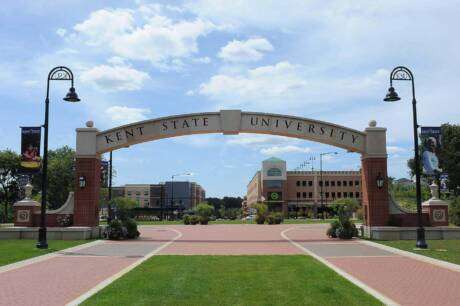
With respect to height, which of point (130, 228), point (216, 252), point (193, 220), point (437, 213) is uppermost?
point (437, 213)

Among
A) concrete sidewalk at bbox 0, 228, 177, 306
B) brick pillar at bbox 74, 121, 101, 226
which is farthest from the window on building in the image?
concrete sidewalk at bbox 0, 228, 177, 306

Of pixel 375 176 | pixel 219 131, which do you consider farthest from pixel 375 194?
pixel 219 131

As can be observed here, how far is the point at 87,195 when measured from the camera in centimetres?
2459

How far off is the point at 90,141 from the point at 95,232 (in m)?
4.59

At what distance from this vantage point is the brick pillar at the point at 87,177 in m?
24.5

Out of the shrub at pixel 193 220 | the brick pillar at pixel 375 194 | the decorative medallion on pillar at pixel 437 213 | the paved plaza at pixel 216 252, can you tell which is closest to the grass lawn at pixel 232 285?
the paved plaza at pixel 216 252

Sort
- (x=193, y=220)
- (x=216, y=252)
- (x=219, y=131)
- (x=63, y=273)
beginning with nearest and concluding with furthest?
(x=63, y=273), (x=216, y=252), (x=219, y=131), (x=193, y=220)

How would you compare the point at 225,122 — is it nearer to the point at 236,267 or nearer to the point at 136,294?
the point at 236,267

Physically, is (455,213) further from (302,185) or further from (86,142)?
(302,185)

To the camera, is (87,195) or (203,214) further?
(203,214)

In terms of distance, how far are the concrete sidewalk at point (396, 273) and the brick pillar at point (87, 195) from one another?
11.0 meters

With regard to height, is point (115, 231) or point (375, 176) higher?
point (375, 176)

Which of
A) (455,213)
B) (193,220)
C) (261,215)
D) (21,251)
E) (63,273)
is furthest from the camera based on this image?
(261,215)

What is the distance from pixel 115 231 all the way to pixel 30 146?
5.67 meters
